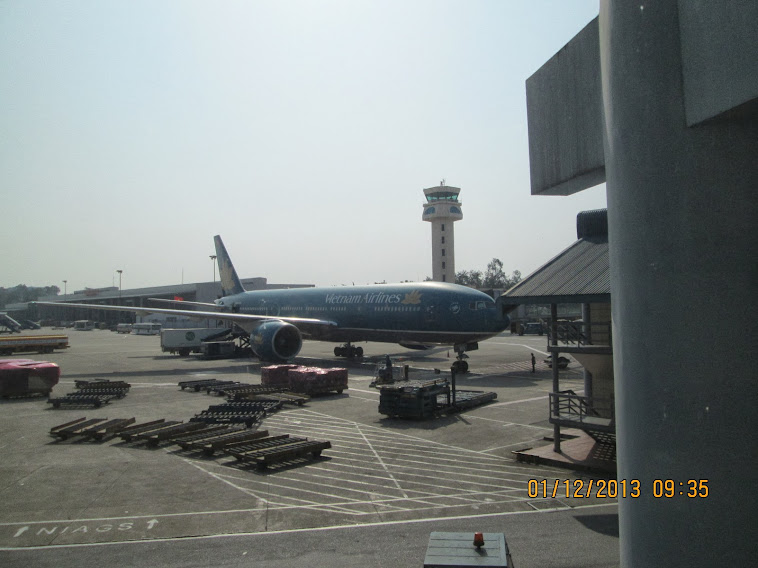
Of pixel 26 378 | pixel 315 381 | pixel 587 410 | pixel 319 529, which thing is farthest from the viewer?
pixel 26 378

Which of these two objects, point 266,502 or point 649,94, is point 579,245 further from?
point 649,94

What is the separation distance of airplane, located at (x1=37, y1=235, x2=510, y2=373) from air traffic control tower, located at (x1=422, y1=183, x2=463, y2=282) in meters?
49.7

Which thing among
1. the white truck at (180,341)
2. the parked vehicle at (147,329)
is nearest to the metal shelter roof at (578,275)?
the white truck at (180,341)

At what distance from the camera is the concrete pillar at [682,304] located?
12.8 feet

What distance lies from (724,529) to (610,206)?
8.36ft

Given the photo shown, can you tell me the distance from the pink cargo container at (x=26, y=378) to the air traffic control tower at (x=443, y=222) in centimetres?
6917

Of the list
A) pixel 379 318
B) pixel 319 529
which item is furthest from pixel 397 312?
pixel 319 529

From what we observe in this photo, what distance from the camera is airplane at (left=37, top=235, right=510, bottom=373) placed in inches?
1212

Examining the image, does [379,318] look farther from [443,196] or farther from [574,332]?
[443,196]

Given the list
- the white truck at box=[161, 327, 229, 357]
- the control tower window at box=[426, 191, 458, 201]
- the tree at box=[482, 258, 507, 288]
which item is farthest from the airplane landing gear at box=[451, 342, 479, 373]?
the tree at box=[482, 258, 507, 288]

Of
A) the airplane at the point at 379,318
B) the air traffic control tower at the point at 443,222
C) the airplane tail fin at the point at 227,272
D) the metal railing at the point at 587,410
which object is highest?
the air traffic control tower at the point at 443,222

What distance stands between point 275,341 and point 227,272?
21988 mm

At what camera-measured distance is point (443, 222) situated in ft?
303

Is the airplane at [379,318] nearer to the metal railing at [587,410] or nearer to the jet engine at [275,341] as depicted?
the jet engine at [275,341]
